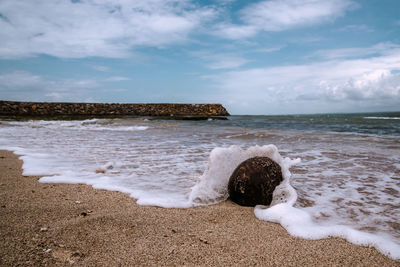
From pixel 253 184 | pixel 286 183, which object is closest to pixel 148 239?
pixel 253 184

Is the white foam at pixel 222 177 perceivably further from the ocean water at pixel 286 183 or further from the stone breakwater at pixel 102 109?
the stone breakwater at pixel 102 109

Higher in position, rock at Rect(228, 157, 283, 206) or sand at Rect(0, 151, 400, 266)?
rock at Rect(228, 157, 283, 206)

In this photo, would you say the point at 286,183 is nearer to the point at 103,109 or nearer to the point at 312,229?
the point at 312,229

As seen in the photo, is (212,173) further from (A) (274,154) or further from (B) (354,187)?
(B) (354,187)

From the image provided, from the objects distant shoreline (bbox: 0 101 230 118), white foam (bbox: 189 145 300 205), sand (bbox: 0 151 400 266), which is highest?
distant shoreline (bbox: 0 101 230 118)

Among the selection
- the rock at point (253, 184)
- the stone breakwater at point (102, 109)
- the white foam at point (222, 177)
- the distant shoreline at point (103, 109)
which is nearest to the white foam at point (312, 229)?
the rock at point (253, 184)

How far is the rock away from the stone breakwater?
94.2 ft

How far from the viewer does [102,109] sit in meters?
30.8

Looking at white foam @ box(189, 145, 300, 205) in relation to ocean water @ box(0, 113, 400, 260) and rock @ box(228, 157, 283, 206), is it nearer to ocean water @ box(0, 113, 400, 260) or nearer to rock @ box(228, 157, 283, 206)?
ocean water @ box(0, 113, 400, 260)

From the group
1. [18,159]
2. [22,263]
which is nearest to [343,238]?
[22,263]

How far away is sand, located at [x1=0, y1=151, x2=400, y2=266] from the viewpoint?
159 centimetres

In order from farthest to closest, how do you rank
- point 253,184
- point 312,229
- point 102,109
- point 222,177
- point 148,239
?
point 102,109 < point 222,177 < point 253,184 < point 312,229 < point 148,239

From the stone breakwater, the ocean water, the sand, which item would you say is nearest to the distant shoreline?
the stone breakwater

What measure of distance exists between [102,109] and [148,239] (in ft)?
102
